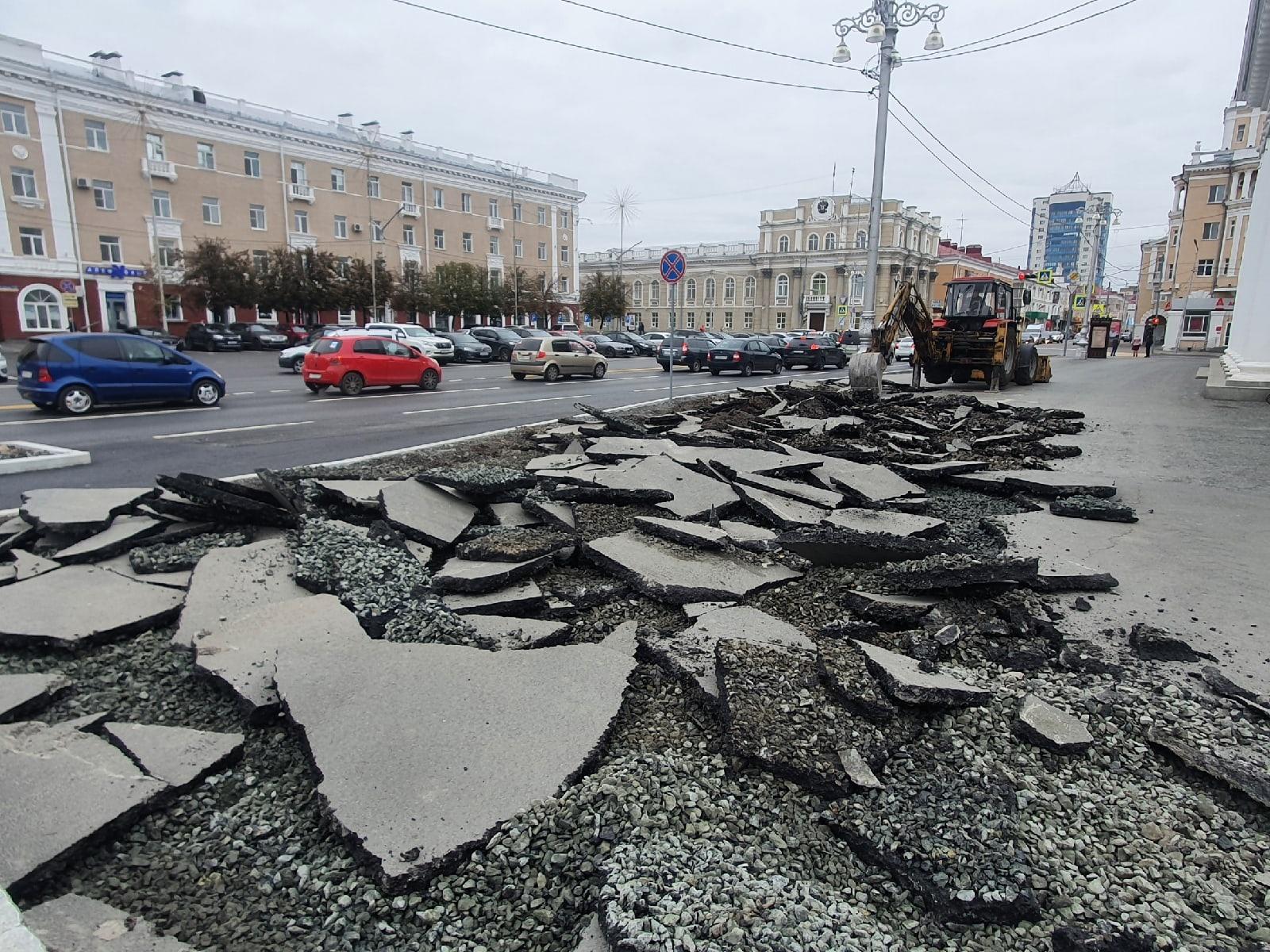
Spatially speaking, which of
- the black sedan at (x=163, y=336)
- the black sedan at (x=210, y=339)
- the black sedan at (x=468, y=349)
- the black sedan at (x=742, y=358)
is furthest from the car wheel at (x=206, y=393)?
the black sedan at (x=210, y=339)

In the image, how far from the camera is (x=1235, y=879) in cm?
252

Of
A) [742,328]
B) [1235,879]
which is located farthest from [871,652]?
[742,328]

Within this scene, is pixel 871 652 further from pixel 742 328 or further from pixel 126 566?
pixel 742 328

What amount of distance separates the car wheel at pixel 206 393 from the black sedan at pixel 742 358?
1929 centimetres

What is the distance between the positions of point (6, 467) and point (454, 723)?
8658mm

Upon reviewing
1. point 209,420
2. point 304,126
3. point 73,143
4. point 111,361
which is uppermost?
point 304,126

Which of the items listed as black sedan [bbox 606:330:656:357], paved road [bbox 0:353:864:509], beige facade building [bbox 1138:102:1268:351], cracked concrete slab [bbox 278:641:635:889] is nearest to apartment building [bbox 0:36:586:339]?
black sedan [bbox 606:330:656:357]

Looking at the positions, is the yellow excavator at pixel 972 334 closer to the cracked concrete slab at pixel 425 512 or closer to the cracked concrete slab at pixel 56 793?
the cracked concrete slab at pixel 425 512

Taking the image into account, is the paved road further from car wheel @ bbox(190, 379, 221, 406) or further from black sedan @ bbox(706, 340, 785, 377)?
black sedan @ bbox(706, 340, 785, 377)

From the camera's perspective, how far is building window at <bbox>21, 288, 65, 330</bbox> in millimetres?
42375

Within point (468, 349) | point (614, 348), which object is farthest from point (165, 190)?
point (614, 348)

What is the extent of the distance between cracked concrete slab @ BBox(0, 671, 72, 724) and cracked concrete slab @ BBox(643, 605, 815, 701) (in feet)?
9.31

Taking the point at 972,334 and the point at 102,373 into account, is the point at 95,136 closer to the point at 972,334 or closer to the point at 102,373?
the point at 102,373

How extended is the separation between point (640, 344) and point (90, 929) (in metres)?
47.1
